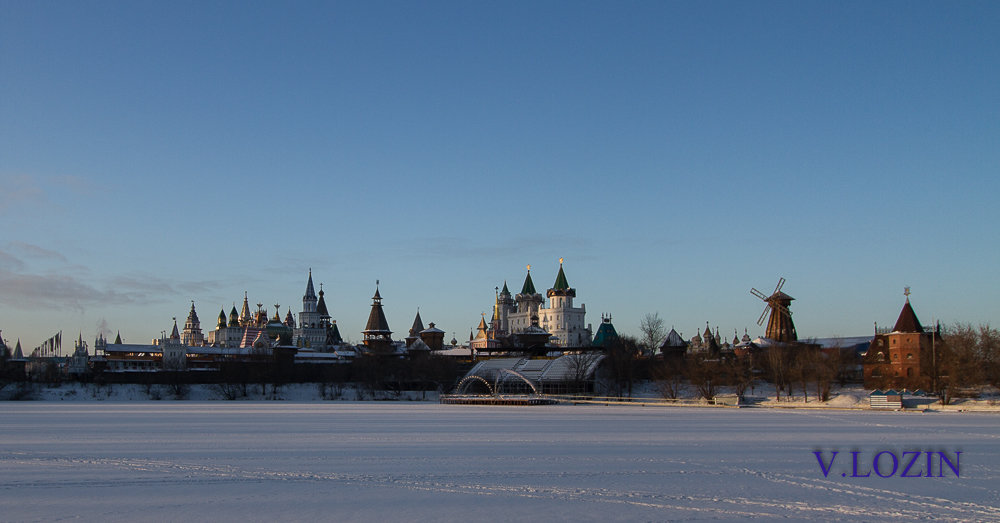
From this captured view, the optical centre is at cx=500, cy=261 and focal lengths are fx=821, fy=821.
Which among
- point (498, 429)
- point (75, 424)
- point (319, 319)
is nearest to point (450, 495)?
point (498, 429)

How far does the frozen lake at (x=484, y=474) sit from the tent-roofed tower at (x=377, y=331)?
78.9m

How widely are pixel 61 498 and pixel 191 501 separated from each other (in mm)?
2451

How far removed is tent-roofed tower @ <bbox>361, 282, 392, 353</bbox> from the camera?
111 m

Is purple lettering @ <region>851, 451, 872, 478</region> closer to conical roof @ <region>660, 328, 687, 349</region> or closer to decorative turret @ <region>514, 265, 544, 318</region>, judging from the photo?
conical roof @ <region>660, 328, 687, 349</region>

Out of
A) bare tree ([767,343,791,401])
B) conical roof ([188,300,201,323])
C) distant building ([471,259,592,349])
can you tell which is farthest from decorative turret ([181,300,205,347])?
bare tree ([767,343,791,401])

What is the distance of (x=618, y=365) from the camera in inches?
3184

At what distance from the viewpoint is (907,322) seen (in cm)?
7862

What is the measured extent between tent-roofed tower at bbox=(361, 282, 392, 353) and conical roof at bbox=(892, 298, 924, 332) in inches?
2448

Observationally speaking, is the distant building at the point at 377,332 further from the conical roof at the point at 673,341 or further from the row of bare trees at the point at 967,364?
the row of bare trees at the point at 967,364

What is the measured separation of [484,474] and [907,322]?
2841 inches

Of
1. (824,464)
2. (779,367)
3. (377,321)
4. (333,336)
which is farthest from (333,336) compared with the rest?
(824,464)

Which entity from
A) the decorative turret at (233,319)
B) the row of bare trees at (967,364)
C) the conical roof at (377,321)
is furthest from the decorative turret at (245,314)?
the row of bare trees at (967,364)

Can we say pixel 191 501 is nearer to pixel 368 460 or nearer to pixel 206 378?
pixel 368 460

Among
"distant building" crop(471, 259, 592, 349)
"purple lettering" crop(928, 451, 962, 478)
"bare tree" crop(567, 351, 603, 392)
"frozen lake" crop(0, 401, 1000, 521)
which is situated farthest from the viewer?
"distant building" crop(471, 259, 592, 349)
